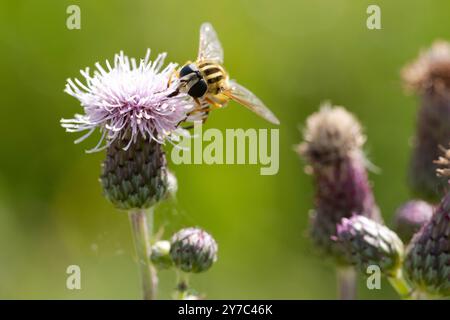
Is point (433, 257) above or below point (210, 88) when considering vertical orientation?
below

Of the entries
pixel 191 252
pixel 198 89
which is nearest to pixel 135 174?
pixel 191 252

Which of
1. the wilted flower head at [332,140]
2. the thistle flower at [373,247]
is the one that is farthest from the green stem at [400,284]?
the wilted flower head at [332,140]

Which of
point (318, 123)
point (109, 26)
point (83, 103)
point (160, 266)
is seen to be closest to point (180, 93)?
point (83, 103)

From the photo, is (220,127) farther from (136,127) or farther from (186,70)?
(136,127)

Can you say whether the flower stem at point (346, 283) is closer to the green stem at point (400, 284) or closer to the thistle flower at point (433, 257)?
the green stem at point (400, 284)

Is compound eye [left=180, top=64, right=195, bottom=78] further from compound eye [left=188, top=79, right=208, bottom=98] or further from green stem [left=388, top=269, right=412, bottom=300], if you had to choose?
green stem [left=388, top=269, right=412, bottom=300]

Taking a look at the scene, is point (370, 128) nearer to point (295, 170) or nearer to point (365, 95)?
point (365, 95)
